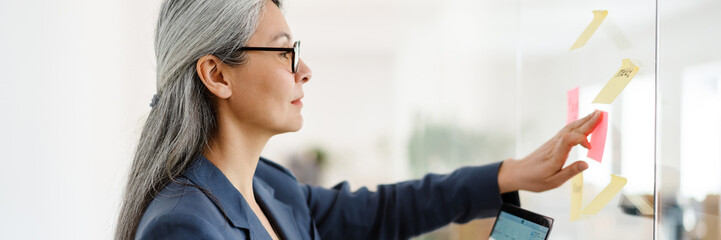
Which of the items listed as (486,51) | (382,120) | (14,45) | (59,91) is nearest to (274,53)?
(14,45)

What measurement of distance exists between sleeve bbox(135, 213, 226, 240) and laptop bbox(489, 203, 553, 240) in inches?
18.8

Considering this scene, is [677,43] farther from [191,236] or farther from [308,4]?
[308,4]

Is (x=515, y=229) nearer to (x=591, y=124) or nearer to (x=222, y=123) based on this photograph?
(x=591, y=124)

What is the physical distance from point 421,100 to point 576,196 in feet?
6.39

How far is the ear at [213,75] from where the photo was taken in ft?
3.10

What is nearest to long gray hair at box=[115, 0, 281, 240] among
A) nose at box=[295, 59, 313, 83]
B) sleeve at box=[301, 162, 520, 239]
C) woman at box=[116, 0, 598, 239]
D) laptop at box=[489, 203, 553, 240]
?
woman at box=[116, 0, 598, 239]

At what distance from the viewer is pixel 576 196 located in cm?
100

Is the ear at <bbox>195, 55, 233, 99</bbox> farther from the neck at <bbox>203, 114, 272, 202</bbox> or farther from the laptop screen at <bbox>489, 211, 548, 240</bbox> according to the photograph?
the laptop screen at <bbox>489, 211, 548, 240</bbox>

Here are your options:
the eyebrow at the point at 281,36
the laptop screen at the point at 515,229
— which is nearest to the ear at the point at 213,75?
the eyebrow at the point at 281,36

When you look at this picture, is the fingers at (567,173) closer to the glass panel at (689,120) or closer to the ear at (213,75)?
the glass panel at (689,120)

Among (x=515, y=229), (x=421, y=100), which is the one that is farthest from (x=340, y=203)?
(x=421, y=100)

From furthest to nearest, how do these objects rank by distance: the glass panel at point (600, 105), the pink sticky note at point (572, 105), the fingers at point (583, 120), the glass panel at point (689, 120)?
the pink sticky note at point (572, 105) < the fingers at point (583, 120) < the glass panel at point (600, 105) < the glass panel at point (689, 120)

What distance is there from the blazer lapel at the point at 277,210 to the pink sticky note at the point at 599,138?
57 cm

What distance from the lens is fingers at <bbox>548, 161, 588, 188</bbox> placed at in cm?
91
